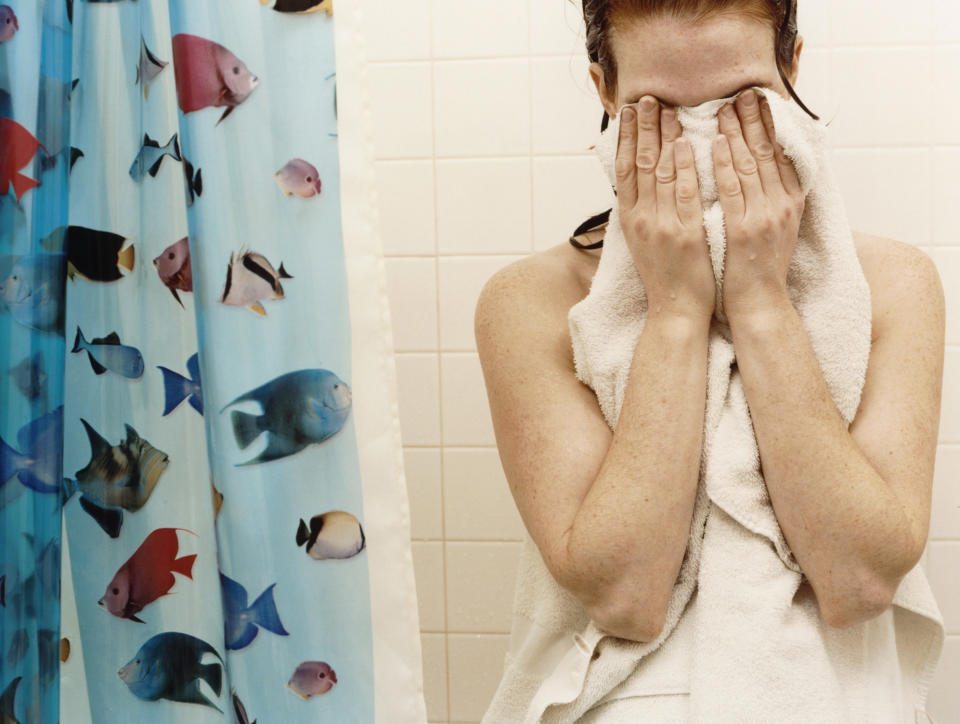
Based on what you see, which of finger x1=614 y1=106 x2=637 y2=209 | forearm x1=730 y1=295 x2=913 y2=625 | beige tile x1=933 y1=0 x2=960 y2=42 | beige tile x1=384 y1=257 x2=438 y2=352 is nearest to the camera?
forearm x1=730 y1=295 x2=913 y2=625

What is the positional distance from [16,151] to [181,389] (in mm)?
207

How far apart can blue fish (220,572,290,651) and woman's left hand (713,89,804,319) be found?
48 cm

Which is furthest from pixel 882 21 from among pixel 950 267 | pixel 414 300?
pixel 414 300

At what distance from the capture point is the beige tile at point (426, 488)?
1421mm

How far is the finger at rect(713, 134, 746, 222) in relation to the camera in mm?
803

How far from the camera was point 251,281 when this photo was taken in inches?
25.9

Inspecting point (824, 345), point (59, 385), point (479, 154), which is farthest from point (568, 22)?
point (59, 385)

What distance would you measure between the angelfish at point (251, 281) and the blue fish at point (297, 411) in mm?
59

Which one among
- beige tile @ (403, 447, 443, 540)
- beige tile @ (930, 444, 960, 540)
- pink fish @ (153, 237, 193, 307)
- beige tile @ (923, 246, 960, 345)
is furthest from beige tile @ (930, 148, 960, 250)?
pink fish @ (153, 237, 193, 307)

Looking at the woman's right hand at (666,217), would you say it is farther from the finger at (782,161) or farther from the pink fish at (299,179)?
the pink fish at (299,179)

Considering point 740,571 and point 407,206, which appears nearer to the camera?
point 740,571

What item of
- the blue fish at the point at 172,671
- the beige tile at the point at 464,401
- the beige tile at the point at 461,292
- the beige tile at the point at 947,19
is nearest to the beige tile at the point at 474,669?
the beige tile at the point at 464,401

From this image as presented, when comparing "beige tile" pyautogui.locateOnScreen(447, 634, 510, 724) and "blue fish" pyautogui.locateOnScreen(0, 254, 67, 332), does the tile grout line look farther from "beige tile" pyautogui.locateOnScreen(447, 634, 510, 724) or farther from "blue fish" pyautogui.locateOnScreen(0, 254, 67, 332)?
"blue fish" pyautogui.locateOnScreen(0, 254, 67, 332)

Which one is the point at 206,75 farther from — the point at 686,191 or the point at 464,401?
the point at 464,401
